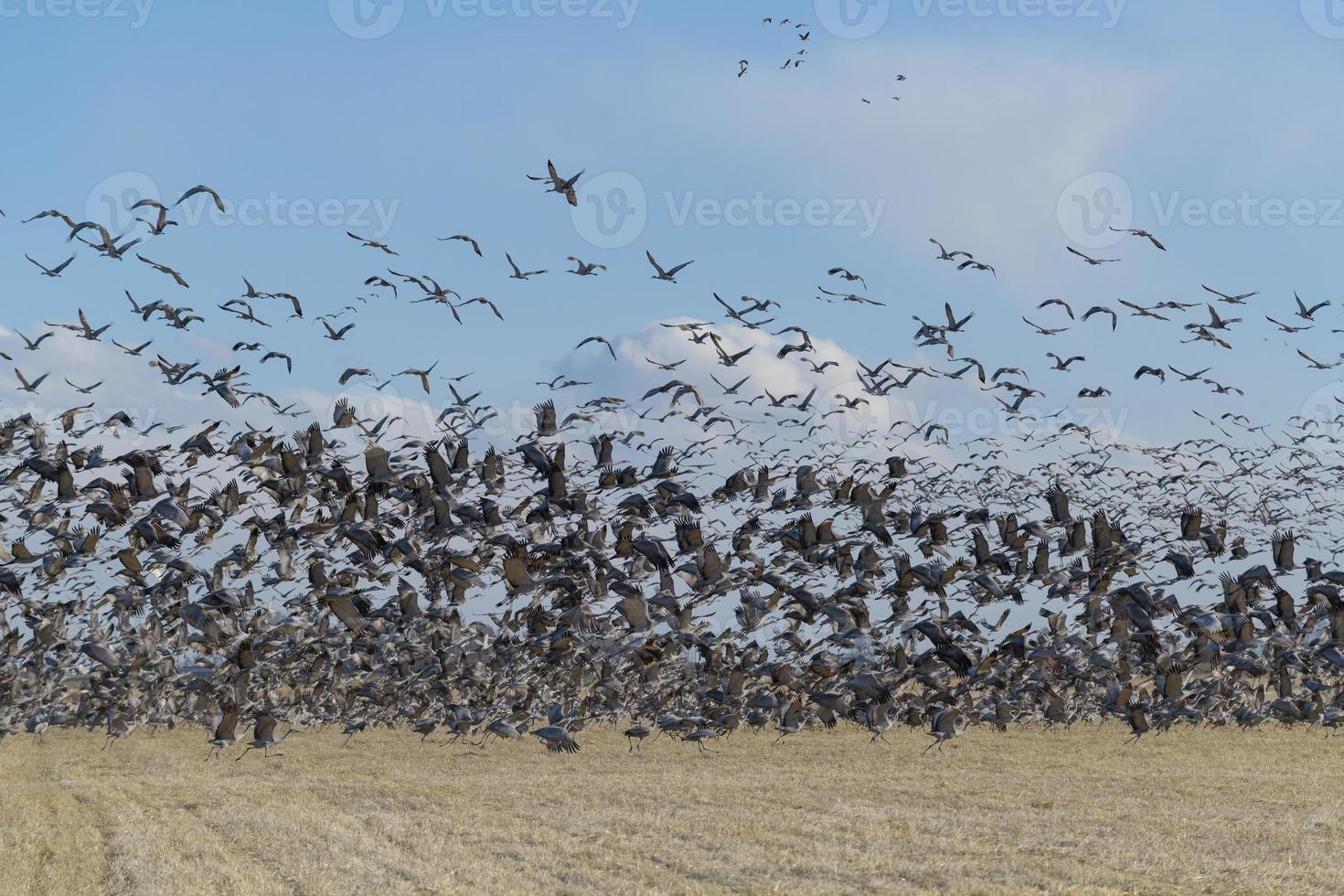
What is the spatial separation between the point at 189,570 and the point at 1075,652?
1066 inches

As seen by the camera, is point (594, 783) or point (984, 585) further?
point (594, 783)

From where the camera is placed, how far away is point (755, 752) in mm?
45188

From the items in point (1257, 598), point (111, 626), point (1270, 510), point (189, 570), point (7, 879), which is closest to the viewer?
point (7, 879)

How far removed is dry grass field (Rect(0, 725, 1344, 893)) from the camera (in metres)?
20.0

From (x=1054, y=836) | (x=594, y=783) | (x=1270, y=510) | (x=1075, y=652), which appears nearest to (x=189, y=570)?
(x=594, y=783)

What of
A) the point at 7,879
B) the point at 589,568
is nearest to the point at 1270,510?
the point at 589,568

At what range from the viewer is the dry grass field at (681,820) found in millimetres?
19984

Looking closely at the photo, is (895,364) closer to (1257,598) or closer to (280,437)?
(1257,598)

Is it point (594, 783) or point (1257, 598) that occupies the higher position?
point (1257, 598)

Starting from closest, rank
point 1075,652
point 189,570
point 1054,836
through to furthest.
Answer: point 1054,836
point 189,570
point 1075,652

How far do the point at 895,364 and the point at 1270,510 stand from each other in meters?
19.3

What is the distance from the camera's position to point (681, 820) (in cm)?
2630

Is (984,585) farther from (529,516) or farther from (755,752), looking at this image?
(755,752)

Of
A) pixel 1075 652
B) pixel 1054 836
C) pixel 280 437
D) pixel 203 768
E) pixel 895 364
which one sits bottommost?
pixel 203 768
